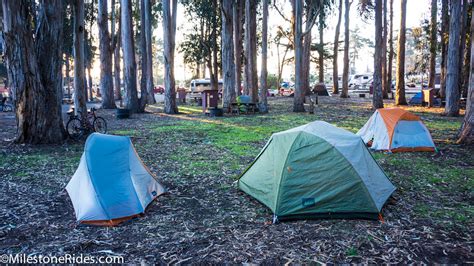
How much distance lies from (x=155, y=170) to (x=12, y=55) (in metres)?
6.41

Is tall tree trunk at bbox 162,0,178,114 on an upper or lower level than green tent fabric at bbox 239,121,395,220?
upper

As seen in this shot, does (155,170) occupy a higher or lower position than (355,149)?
lower

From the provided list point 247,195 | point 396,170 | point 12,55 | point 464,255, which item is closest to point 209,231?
point 247,195

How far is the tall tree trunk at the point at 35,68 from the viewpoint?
1097cm

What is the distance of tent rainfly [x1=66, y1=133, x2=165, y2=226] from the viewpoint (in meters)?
5.42

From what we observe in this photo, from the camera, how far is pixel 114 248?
15.3ft

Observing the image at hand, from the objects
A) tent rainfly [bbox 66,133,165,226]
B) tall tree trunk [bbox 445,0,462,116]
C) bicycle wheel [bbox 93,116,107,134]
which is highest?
tall tree trunk [bbox 445,0,462,116]

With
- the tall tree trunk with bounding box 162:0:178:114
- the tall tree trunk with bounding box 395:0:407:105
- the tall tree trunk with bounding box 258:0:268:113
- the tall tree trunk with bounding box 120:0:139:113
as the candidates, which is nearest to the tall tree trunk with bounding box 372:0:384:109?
the tall tree trunk with bounding box 395:0:407:105

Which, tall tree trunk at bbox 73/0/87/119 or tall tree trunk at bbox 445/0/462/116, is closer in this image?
tall tree trunk at bbox 73/0/87/119

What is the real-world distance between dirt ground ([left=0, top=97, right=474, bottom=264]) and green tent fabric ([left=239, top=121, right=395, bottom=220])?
0.20 m

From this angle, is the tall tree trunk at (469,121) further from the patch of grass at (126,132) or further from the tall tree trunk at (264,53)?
the tall tree trunk at (264,53)

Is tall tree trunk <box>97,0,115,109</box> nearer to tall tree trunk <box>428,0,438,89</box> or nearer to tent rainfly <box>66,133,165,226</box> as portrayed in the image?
tent rainfly <box>66,133,165,226</box>

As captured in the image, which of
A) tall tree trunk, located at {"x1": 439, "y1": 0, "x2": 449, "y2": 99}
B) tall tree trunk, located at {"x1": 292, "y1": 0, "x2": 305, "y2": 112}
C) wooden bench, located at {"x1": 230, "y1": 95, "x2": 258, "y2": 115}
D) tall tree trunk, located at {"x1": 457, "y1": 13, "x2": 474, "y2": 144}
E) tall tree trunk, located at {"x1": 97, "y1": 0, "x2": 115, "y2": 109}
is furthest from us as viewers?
tall tree trunk, located at {"x1": 97, "y1": 0, "x2": 115, "y2": 109}

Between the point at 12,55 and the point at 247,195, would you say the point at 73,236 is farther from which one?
the point at 12,55
